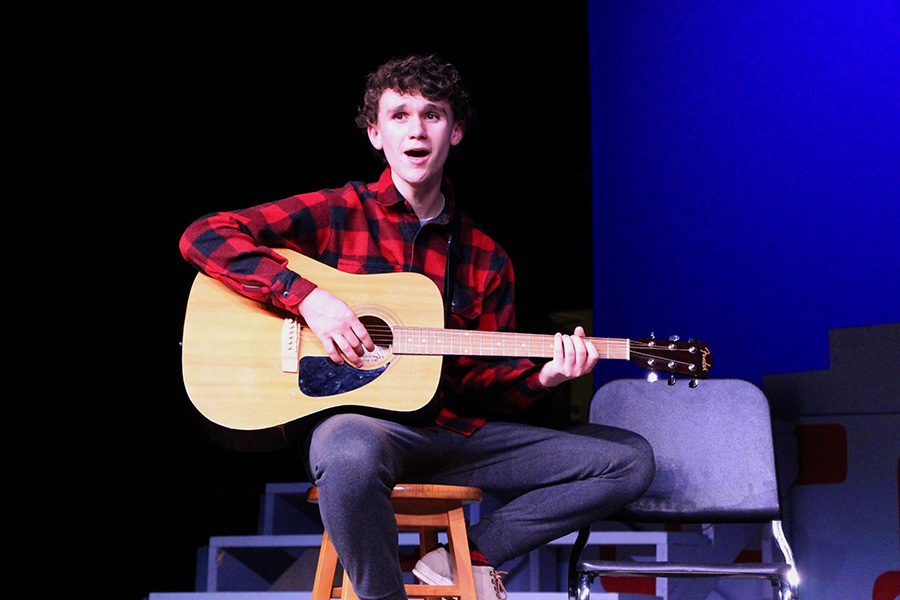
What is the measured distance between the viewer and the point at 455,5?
4352mm

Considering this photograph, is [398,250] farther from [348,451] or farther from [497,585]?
[497,585]

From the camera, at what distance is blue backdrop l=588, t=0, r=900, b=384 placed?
3.09m

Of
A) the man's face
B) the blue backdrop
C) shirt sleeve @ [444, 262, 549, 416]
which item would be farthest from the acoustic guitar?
the blue backdrop

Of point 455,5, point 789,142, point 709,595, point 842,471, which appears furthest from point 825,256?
point 455,5

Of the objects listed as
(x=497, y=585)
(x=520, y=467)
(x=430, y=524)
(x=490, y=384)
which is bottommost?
(x=497, y=585)

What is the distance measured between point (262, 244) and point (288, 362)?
1.10 ft

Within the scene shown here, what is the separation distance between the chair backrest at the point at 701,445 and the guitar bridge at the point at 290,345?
0.86 meters

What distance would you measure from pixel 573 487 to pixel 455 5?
2.88 meters

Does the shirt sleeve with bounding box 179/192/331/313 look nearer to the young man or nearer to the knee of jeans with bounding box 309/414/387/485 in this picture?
the young man

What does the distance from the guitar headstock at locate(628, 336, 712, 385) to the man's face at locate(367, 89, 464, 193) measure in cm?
64

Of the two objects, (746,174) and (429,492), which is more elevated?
(746,174)

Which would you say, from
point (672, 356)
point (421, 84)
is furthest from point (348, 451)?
point (421, 84)

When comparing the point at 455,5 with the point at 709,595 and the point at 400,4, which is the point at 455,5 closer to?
the point at 400,4

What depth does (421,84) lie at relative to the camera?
7.60 feet
